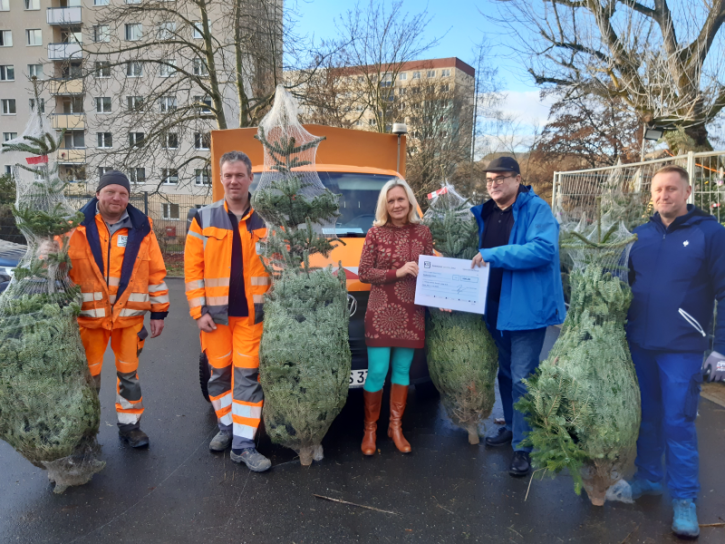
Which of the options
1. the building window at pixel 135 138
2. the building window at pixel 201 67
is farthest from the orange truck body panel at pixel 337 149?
the building window at pixel 201 67

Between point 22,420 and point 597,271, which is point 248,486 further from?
point 597,271

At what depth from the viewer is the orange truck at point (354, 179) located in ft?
12.3

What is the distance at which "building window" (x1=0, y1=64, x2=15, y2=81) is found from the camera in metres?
35.8

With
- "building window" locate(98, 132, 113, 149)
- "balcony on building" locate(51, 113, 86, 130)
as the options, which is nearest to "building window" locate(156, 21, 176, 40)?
"balcony on building" locate(51, 113, 86, 130)

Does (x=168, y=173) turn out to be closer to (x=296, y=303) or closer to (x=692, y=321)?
Answer: (x=296, y=303)

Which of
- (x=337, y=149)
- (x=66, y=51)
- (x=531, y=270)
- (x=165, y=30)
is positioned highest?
(x=66, y=51)

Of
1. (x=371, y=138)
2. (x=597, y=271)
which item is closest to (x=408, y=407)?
(x=597, y=271)

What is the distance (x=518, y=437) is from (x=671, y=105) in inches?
302

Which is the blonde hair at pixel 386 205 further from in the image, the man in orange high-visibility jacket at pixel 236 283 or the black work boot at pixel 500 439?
the black work boot at pixel 500 439

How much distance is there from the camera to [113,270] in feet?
11.3

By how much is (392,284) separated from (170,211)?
14.1 meters

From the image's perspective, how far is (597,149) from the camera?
2528 cm

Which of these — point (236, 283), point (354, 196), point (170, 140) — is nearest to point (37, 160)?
point (236, 283)

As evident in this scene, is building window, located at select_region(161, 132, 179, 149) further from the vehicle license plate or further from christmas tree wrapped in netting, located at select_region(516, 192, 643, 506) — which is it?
christmas tree wrapped in netting, located at select_region(516, 192, 643, 506)
